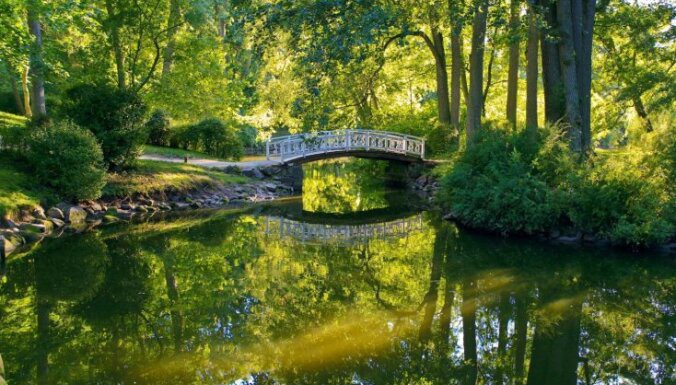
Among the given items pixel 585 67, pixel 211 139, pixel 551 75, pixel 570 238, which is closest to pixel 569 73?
pixel 551 75

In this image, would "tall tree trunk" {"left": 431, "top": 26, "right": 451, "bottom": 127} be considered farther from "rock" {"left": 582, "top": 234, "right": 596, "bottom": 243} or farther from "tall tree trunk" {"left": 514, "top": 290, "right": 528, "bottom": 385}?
"tall tree trunk" {"left": 514, "top": 290, "right": 528, "bottom": 385}

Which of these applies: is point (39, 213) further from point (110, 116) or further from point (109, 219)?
point (110, 116)

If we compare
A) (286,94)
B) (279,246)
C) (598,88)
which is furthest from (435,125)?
(279,246)

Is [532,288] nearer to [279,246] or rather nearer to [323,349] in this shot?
[323,349]

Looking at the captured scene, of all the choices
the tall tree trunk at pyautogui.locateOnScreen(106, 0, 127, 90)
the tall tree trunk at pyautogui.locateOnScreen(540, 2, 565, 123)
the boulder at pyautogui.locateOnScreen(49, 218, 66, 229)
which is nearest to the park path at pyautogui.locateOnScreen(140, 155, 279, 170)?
the tall tree trunk at pyautogui.locateOnScreen(106, 0, 127, 90)

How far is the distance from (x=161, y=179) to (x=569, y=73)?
39.2 ft

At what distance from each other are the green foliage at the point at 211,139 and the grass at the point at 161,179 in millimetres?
4826

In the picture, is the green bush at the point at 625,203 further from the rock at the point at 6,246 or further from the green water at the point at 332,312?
the rock at the point at 6,246

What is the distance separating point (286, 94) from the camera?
1678cm

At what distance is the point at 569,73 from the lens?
14.0 m

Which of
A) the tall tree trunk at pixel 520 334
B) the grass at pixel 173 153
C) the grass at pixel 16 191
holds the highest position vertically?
the grass at pixel 173 153

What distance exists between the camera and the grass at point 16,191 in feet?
43.1

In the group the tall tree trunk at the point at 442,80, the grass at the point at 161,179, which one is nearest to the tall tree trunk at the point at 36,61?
the grass at the point at 161,179

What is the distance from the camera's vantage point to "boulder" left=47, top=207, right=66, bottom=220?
568 inches
